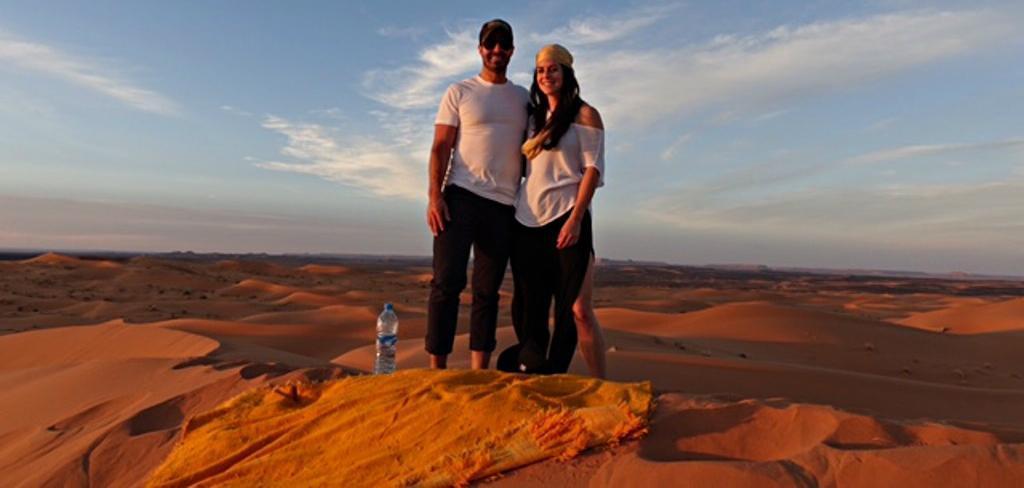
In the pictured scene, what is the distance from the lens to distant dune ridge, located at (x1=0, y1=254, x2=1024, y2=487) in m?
2.04

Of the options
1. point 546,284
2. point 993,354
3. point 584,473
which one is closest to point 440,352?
point 546,284

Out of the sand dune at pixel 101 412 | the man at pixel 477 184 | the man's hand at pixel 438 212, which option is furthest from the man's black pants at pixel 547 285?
the sand dune at pixel 101 412

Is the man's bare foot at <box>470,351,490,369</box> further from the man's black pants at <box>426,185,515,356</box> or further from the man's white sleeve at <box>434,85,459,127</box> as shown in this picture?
the man's white sleeve at <box>434,85,459,127</box>

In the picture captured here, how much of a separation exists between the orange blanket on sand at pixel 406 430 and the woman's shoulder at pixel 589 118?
132cm

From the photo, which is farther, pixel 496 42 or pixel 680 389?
pixel 680 389

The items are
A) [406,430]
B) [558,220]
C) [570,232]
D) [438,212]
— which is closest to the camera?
[406,430]

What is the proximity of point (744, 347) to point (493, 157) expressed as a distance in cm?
577

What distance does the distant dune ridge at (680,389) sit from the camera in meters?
2.04

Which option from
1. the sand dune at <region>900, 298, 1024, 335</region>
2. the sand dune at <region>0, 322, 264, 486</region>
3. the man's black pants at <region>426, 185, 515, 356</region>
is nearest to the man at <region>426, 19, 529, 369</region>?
the man's black pants at <region>426, 185, 515, 356</region>

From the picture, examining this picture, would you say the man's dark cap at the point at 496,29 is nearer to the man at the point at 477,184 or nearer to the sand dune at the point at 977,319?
the man at the point at 477,184

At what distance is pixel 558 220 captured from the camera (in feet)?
11.5

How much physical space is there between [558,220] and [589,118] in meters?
0.55

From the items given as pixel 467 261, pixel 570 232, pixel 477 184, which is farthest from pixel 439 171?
pixel 570 232

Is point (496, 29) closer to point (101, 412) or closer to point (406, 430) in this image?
point (406, 430)
